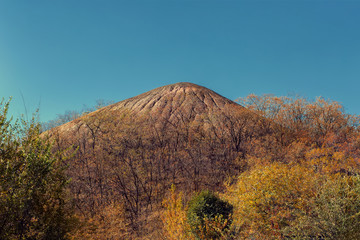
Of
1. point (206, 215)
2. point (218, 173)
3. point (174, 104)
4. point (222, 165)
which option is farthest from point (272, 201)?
point (174, 104)

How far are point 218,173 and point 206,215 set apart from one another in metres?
21.8

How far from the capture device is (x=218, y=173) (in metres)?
37.6

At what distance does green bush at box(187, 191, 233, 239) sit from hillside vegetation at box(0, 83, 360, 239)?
2.6 inches

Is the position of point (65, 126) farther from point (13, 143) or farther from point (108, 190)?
point (13, 143)

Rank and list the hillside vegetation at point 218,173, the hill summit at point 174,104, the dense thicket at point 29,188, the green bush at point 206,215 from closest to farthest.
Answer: the dense thicket at point 29,188 → the hillside vegetation at point 218,173 → the green bush at point 206,215 → the hill summit at point 174,104

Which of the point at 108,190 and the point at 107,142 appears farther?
the point at 107,142

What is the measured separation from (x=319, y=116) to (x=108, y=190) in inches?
1491

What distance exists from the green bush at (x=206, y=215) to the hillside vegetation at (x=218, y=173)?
0.22ft

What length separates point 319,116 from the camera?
146 ft

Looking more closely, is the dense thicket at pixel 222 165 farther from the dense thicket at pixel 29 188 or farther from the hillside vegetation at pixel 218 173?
the dense thicket at pixel 29 188

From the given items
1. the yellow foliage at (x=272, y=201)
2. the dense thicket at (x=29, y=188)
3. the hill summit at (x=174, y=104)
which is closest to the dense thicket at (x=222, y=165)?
the yellow foliage at (x=272, y=201)

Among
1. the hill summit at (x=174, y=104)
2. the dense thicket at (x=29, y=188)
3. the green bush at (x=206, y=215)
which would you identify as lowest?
the green bush at (x=206, y=215)

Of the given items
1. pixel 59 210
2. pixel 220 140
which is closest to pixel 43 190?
pixel 59 210

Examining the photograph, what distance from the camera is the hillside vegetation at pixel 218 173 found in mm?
14992
